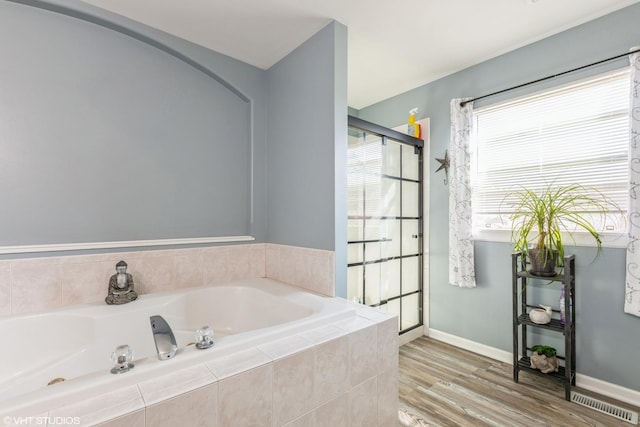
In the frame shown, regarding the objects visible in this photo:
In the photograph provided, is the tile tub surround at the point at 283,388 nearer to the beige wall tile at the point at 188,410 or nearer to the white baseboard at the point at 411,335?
the beige wall tile at the point at 188,410

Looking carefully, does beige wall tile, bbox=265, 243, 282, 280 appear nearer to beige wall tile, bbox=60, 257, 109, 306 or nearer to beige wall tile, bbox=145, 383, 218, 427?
beige wall tile, bbox=60, 257, 109, 306

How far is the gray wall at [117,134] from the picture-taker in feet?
5.15

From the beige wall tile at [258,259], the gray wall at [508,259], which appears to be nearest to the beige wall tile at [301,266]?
the beige wall tile at [258,259]

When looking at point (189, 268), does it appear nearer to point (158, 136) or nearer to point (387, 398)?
point (158, 136)

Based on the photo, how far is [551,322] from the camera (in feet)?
6.42

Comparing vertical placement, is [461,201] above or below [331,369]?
above

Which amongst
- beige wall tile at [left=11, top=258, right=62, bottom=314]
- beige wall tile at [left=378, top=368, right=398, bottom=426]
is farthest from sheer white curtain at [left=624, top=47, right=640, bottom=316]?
beige wall tile at [left=11, top=258, right=62, bottom=314]

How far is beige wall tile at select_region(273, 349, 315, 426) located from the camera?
104 cm

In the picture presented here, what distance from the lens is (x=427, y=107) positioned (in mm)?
2795

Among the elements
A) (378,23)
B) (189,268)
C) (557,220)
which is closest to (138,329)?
(189,268)

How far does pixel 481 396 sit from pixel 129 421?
6.46 feet

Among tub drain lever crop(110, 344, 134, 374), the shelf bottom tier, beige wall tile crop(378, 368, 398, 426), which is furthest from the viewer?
the shelf bottom tier

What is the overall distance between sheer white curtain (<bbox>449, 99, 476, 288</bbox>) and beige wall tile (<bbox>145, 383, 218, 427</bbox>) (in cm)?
215

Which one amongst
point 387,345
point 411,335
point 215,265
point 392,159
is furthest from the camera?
point 411,335
